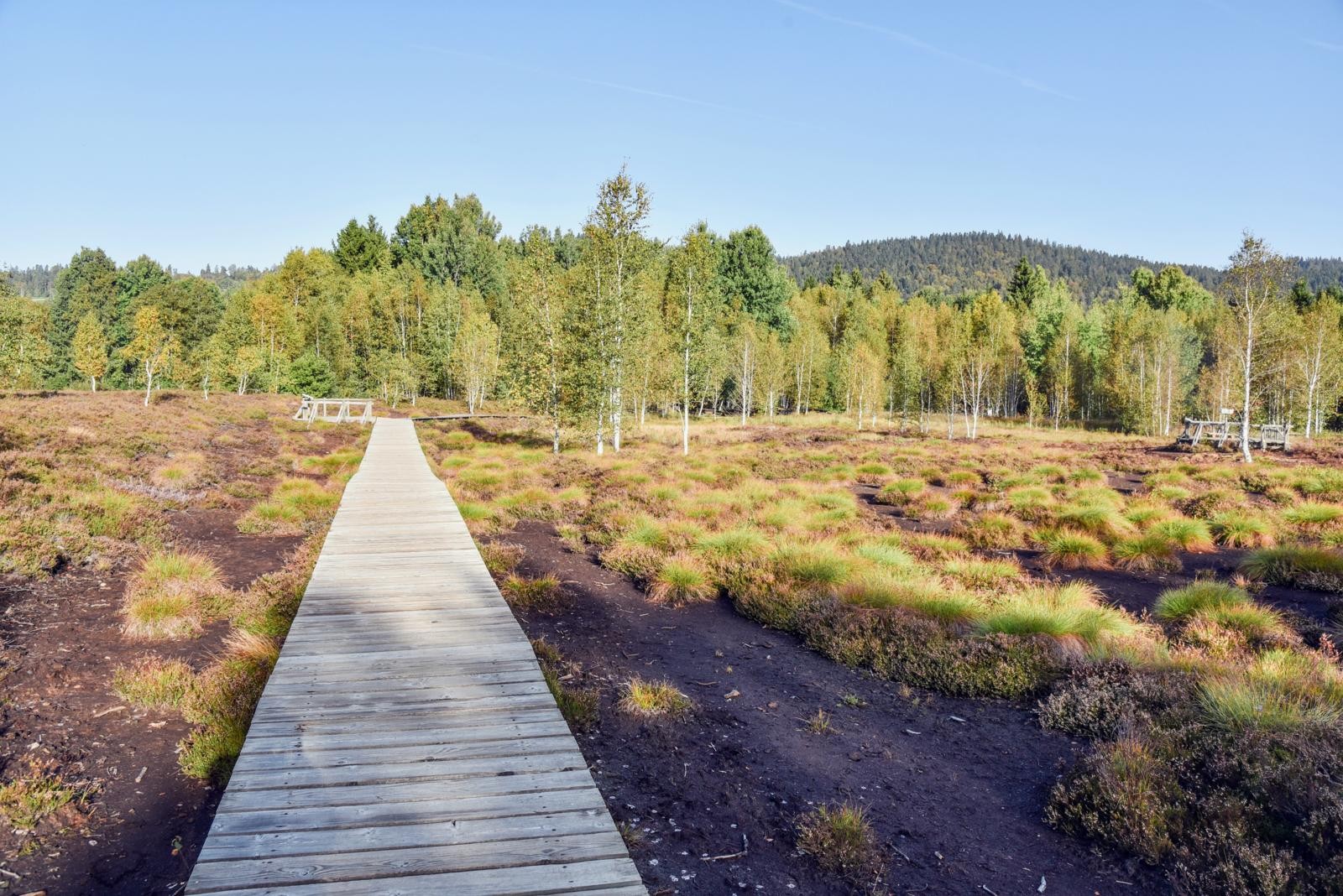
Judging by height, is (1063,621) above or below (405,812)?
below

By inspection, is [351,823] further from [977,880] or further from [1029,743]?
[1029,743]

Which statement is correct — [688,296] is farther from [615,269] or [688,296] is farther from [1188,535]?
[1188,535]

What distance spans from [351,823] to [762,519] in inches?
461

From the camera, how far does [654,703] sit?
6.60 metres

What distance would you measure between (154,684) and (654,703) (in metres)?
4.38

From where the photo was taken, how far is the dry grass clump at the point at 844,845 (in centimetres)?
445

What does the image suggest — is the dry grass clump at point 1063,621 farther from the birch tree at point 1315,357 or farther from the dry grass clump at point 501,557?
the birch tree at point 1315,357

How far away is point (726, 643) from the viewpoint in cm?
893

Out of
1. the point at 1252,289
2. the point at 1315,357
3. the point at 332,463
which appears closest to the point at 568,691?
the point at 332,463

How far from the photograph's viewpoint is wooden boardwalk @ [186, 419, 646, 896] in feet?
11.4

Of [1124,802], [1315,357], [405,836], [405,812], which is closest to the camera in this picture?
[405,836]

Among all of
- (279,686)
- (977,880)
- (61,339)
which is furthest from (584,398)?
(61,339)

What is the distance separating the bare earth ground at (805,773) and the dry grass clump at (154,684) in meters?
3.53

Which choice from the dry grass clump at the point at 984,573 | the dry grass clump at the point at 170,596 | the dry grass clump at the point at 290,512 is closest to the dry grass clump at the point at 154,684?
the dry grass clump at the point at 170,596
